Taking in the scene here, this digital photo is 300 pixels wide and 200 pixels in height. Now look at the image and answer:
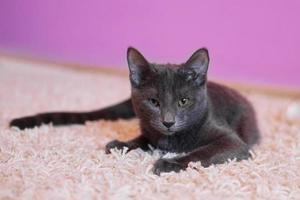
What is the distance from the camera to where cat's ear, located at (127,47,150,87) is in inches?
61.9

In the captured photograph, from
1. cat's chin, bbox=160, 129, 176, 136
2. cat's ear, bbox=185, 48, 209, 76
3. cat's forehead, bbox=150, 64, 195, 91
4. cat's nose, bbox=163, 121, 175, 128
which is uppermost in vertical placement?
cat's ear, bbox=185, 48, 209, 76

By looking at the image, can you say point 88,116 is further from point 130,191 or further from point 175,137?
point 130,191

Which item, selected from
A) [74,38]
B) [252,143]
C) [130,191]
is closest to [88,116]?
[252,143]

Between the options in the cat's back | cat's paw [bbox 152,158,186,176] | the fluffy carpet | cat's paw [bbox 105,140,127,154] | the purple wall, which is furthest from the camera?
the purple wall

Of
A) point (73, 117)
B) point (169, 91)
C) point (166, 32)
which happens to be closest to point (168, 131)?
point (169, 91)

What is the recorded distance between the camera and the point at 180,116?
1504 millimetres

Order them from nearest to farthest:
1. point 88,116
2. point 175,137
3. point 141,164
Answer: point 141,164 → point 175,137 → point 88,116

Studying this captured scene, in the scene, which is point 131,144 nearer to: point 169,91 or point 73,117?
point 169,91

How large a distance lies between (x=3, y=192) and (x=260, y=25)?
2379 millimetres

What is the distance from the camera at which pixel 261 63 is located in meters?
3.22

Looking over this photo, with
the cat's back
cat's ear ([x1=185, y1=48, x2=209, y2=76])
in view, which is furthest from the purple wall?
cat's ear ([x1=185, y1=48, x2=209, y2=76])

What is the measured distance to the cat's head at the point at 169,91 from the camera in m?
1.50

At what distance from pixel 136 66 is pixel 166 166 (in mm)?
389

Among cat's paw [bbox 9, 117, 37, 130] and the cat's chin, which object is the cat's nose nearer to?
the cat's chin
